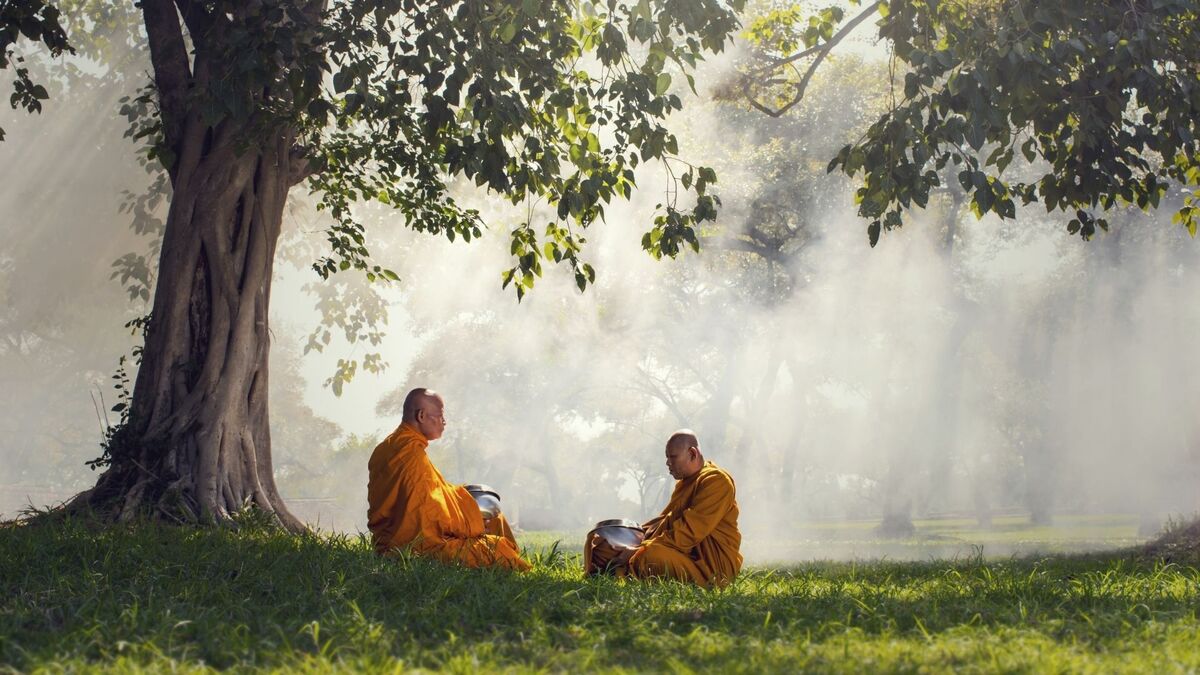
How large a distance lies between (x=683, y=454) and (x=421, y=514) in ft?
6.03

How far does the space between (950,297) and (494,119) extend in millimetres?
20597

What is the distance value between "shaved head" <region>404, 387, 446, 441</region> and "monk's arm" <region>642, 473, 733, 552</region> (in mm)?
1783

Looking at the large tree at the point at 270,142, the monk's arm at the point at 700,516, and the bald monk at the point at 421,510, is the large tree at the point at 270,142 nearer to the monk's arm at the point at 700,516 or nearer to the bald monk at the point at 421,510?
the bald monk at the point at 421,510

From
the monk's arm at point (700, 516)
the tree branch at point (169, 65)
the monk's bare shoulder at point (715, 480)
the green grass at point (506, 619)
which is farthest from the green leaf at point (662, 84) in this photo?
the tree branch at point (169, 65)

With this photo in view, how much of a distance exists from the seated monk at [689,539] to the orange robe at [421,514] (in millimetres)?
687

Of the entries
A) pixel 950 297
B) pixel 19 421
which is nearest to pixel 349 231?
pixel 950 297

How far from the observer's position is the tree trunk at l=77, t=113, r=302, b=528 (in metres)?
9.26

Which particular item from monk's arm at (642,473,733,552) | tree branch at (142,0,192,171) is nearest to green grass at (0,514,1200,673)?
monk's arm at (642,473,733,552)

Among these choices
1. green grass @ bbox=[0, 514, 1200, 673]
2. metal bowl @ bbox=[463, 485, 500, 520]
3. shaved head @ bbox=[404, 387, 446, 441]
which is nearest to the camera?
green grass @ bbox=[0, 514, 1200, 673]

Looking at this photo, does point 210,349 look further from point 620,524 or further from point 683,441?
point 683,441

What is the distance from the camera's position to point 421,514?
24.6 feet

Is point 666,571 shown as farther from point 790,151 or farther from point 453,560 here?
point 790,151

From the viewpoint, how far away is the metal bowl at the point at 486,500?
821 centimetres

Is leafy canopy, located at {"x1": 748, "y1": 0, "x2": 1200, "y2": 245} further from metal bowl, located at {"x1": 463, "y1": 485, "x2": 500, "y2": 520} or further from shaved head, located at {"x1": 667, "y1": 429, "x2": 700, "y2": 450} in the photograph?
metal bowl, located at {"x1": 463, "y1": 485, "x2": 500, "y2": 520}
